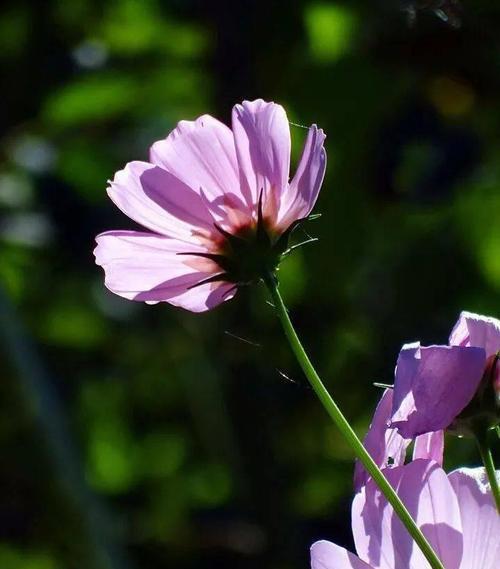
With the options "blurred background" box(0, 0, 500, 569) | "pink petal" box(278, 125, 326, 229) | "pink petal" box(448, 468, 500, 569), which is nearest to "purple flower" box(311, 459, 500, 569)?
"pink petal" box(448, 468, 500, 569)

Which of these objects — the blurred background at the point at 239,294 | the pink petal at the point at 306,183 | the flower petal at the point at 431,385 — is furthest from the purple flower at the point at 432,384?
the blurred background at the point at 239,294

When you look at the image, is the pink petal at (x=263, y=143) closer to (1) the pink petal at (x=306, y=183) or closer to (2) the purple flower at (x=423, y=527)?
(1) the pink petal at (x=306, y=183)

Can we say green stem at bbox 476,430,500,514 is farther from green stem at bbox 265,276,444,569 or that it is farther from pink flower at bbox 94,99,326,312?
pink flower at bbox 94,99,326,312

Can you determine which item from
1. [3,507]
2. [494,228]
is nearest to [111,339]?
[3,507]

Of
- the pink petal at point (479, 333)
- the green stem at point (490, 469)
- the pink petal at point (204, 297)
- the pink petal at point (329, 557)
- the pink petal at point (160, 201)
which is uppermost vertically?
the pink petal at point (479, 333)

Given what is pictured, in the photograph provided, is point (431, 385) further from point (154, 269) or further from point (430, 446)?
point (154, 269)
